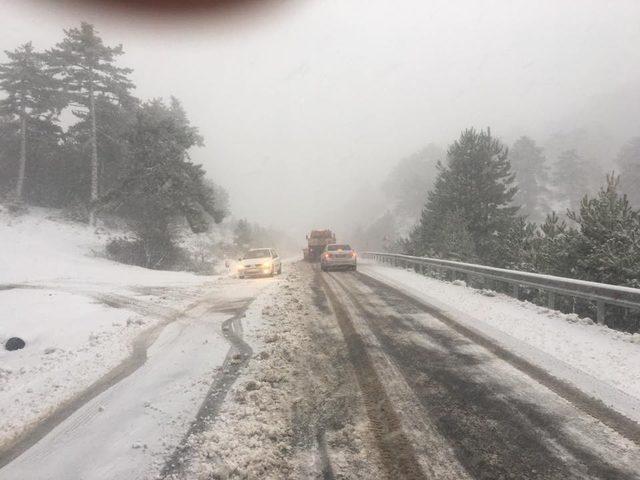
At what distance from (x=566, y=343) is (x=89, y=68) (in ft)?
115

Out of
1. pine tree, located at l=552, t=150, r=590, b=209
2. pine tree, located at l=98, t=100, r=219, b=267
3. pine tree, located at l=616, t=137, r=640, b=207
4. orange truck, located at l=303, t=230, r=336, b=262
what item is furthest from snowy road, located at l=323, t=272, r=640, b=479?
pine tree, located at l=552, t=150, r=590, b=209

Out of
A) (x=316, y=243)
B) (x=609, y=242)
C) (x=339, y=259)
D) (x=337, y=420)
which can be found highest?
(x=609, y=242)

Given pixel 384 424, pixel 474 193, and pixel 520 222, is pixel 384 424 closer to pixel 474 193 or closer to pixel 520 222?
pixel 520 222

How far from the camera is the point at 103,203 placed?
27.6 metres

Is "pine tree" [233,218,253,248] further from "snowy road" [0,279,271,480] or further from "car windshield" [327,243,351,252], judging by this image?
"snowy road" [0,279,271,480]

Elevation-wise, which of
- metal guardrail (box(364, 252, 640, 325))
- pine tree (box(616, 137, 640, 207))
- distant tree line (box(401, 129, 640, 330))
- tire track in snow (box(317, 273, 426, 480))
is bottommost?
tire track in snow (box(317, 273, 426, 480))

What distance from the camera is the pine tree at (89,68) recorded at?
98.0 ft

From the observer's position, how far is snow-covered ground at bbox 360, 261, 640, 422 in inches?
194

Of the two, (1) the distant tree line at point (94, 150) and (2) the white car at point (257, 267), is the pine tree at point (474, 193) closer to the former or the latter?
(2) the white car at point (257, 267)

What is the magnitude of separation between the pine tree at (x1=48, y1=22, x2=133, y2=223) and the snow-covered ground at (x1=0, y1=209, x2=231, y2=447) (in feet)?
35.9

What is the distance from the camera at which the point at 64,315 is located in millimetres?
9344

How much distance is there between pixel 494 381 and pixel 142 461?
3.90m

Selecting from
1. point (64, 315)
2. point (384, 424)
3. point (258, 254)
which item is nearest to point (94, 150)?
point (258, 254)

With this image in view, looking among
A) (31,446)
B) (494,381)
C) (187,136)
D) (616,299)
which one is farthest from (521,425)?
(187,136)
